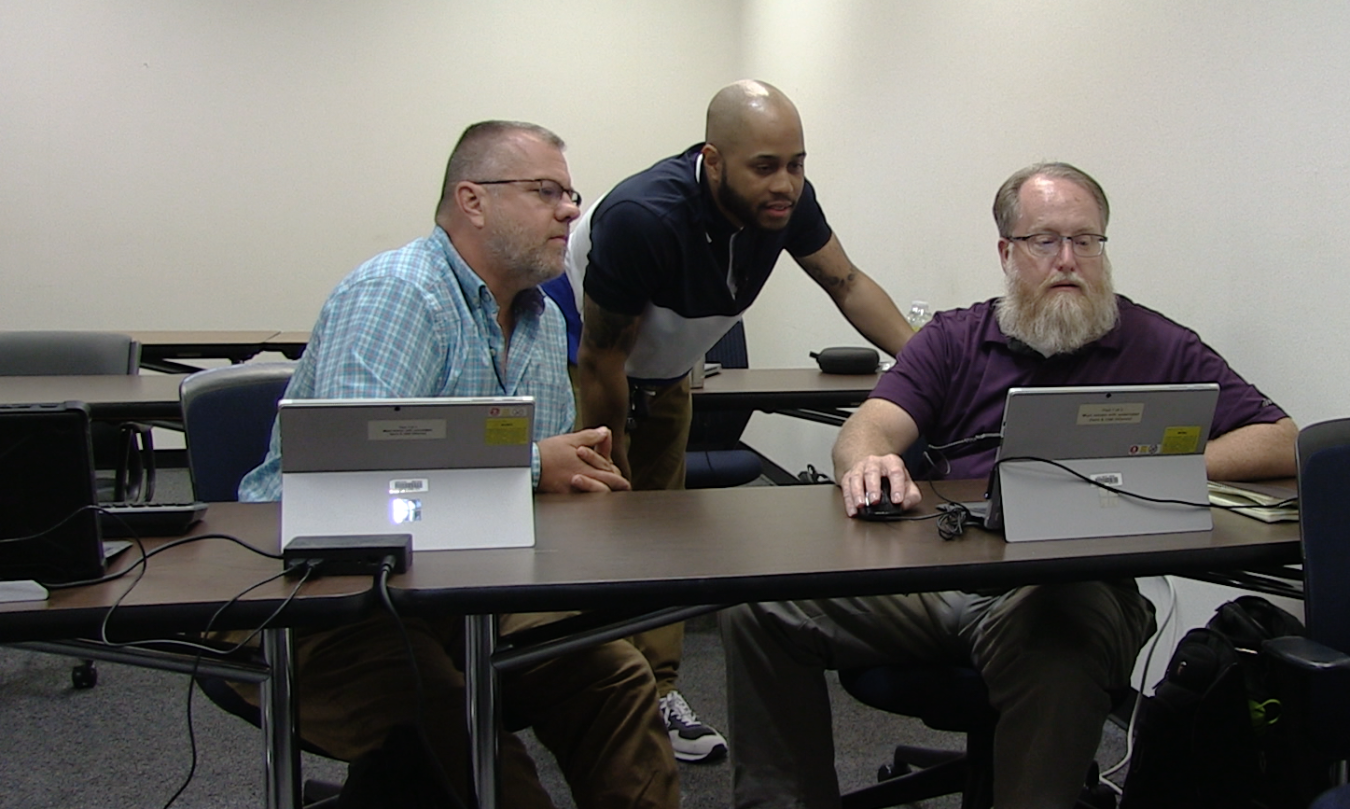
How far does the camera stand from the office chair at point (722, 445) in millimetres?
3156

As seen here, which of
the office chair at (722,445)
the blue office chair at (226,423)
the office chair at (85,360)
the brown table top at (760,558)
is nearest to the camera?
the brown table top at (760,558)

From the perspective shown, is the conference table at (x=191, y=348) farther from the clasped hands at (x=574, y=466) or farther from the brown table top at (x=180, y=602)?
the brown table top at (x=180, y=602)

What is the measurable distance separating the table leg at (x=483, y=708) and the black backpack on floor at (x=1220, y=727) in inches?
37.1

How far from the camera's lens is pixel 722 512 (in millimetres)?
1478

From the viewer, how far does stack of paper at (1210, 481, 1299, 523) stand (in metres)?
1.44

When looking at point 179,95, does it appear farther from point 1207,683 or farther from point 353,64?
point 1207,683

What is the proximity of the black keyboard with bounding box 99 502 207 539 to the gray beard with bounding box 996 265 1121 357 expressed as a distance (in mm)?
1387

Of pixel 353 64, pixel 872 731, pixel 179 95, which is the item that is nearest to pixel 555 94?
pixel 353 64

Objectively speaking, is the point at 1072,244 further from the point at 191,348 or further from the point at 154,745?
the point at 191,348

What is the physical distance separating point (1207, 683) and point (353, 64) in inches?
191

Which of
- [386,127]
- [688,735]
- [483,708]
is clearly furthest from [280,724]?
[386,127]

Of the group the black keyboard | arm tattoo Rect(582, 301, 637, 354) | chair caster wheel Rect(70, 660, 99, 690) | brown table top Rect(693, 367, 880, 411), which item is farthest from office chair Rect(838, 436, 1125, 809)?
chair caster wheel Rect(70, 660, 99, 690)

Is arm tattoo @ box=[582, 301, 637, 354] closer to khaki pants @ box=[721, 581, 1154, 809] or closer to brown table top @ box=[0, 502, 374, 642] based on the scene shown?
khaki pants @ box=[721, 581, 1154, 809]

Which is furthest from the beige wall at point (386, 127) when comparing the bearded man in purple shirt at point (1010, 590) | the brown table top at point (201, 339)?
the brown table top at point (201, 339)
